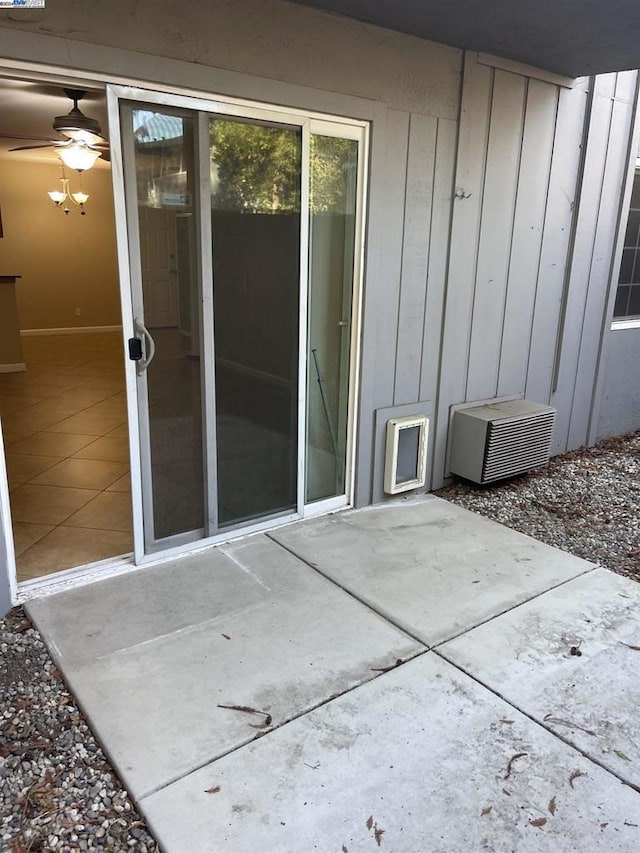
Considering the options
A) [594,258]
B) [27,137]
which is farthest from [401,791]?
[27,137]

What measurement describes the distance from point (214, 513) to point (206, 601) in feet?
1.86

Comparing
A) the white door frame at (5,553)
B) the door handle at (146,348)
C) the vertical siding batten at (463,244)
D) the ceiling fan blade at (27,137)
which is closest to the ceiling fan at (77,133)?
the ceiling fan blade at (27,137)

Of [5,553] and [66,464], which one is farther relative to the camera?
[66,464]

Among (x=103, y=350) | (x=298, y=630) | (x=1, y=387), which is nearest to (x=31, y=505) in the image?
(x=298, y=630)

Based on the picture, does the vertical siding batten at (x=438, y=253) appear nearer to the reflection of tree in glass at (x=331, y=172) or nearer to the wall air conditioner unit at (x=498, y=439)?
the wall air conditioner unit at (x=498, y=439)

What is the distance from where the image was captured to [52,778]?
5.91 feet

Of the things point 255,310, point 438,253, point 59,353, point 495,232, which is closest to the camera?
point 255,310

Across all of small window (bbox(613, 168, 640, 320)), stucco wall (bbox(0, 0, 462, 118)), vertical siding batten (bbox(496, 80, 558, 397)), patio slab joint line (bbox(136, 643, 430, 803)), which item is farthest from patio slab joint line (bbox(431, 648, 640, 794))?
small window (bbox(613, 168, 640, 320))

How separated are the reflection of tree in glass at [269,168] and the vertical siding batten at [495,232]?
1044mm

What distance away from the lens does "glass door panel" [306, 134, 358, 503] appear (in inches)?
127

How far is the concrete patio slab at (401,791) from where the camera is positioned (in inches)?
64.2

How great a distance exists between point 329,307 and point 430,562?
4.79 ft

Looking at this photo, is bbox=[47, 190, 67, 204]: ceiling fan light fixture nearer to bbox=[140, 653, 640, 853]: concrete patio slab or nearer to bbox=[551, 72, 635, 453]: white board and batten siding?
bbox=[551, 72, 635, 453]: white board and batten siding

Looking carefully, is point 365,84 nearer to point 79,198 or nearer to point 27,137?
point 27,137
